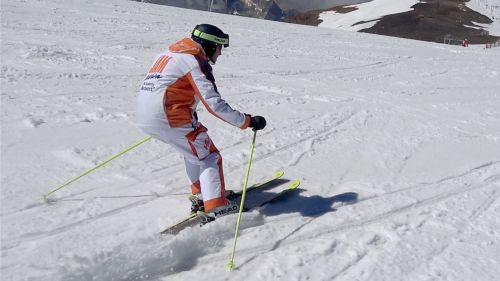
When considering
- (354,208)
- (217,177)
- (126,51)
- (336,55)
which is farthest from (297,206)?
(336,55)

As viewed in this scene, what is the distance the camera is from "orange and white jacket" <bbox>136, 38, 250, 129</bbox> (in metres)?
3.72

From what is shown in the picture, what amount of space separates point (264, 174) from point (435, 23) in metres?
52.9

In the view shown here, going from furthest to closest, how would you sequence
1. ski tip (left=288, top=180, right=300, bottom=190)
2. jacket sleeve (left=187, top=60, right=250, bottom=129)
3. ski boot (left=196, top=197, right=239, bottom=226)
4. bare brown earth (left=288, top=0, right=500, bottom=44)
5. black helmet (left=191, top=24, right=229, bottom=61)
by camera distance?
bare brown earth (left=288, top=0, right=500, bottom=44), ski tip (left=288, top=180, right=300, bottom=190), ski boot (left=196, top=197, right=239, bottom=226), black helmet (left=191, top=24, right=229, bottom=61), jacket sleeve (left=187, top=60, right=250, bottom=129)

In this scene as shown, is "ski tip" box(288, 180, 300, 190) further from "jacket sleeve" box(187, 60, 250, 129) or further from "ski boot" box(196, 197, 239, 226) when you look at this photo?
"jacket sleeve" box(187, 60, 250, 129)

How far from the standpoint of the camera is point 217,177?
4.00 metres

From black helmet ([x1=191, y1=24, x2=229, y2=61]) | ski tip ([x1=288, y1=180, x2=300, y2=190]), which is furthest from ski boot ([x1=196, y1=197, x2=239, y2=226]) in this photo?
black helmet ([x1=191, y1=24, x2=229, y2=61])

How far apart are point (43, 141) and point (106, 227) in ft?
7.62

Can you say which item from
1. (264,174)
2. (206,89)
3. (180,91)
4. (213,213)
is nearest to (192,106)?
(180,91)

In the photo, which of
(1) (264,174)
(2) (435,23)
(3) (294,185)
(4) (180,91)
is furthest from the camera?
(2) (435,23)

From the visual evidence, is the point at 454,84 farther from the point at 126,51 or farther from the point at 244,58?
the point at 126,51

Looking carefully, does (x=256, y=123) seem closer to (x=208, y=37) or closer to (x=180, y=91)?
(x=180, y=91)

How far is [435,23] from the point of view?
5247 centimetres

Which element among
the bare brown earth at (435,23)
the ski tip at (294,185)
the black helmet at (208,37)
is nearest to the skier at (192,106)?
the black helmet at (208,37)

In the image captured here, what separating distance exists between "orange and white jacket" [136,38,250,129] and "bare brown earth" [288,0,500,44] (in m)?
Result: 47.4
